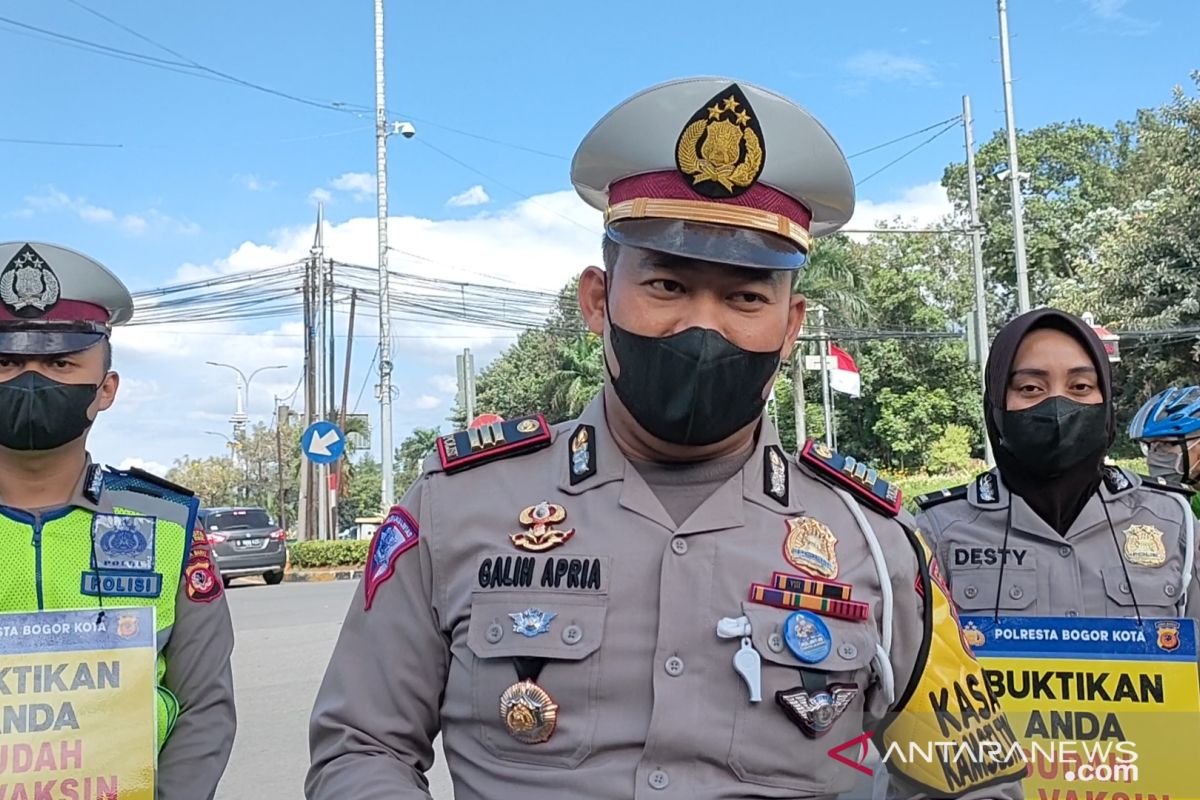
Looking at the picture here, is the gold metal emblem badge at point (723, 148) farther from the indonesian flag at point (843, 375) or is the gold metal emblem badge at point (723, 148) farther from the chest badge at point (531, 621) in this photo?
the indonesian flag at point (843, 375)

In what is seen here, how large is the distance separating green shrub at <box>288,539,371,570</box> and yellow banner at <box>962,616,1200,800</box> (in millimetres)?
18026

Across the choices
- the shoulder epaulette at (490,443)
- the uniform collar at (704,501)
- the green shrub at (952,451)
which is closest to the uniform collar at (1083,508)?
the uniform collar at (704,501)

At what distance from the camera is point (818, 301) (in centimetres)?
2778

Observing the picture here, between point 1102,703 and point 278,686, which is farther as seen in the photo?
point 278,686

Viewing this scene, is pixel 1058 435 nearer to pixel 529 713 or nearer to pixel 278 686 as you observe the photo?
pixel 529 713

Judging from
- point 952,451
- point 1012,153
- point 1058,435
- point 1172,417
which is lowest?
point 1058,435

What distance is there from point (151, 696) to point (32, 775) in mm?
242

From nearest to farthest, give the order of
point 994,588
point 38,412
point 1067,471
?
point 38,412
point 994,588
point 1067,471

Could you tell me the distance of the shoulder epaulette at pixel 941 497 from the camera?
9.27 feet

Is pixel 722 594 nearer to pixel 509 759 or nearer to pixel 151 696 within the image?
pixel 509 759

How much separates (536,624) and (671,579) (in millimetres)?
220

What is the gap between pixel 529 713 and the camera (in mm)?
1517

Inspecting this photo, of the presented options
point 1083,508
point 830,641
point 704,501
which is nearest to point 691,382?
point 704,501

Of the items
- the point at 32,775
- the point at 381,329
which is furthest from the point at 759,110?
the point at 381,329
